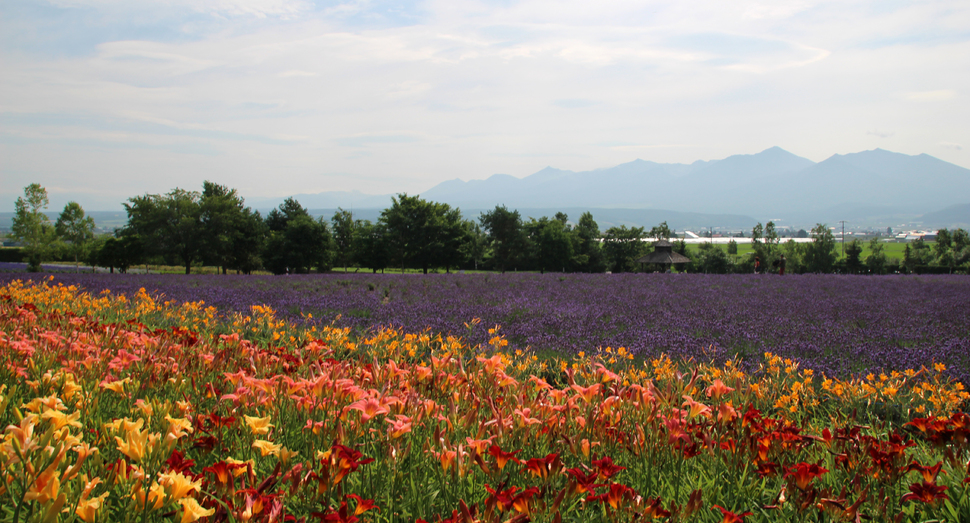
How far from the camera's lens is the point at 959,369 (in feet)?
15.1

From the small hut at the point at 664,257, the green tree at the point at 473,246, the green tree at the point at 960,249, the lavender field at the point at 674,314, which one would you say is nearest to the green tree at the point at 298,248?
the green tree at the point at 473,246

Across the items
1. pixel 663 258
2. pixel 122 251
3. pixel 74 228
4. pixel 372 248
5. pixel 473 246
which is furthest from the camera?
pixel 473 246

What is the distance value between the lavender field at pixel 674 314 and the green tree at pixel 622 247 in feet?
130

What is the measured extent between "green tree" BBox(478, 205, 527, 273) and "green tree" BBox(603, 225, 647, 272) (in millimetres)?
Result: 12627

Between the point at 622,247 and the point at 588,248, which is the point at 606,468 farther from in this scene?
the point at 622,247

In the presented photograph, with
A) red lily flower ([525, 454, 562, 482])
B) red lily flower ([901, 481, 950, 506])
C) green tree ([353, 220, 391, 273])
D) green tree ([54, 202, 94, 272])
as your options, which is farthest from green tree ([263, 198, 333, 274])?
red lily flower ([901, 481, 950, 506])

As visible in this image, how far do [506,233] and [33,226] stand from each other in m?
36.1

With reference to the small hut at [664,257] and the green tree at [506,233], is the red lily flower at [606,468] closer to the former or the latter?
the small hut at [664,257]

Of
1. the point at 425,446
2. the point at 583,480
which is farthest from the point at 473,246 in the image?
the point at 583,480

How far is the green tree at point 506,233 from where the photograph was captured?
43.8 m

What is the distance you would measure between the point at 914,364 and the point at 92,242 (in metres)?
61.2

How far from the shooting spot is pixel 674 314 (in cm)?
761

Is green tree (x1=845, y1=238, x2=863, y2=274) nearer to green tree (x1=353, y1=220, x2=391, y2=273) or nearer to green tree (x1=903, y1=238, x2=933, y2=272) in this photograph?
green tree (x1=903, y1=238, x2=933, y2=272)

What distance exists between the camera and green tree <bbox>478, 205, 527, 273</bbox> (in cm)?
4381
